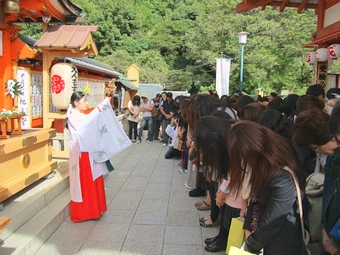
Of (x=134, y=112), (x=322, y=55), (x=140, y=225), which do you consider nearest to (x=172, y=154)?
(x=134, y=112)

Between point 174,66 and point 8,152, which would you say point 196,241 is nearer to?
point 8,152

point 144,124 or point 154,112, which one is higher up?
point 154,112

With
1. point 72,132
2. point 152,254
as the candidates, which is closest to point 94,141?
point 72,132

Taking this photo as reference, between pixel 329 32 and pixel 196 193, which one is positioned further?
pixel 329 32

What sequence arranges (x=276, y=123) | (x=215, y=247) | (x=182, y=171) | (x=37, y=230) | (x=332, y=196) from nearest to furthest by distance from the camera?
(x=332, y=196) → (x=276, y=123) → (x=215, y=247) → (x=37, y=230) → (x=182, y=171)

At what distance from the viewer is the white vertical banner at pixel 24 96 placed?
610 centimetres

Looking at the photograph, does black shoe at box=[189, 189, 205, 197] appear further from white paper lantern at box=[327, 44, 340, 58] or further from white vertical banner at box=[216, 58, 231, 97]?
white vertical banner at box=[216, 58, 231, 97]

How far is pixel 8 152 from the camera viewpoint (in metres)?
3.52

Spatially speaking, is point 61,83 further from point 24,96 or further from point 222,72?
point 222,72

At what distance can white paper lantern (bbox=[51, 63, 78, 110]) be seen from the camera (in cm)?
596

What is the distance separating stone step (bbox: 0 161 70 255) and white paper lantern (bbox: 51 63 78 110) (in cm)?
192

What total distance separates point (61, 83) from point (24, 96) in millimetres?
912

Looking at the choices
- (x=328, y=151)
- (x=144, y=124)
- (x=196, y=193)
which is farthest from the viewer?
(x=144, y=124)

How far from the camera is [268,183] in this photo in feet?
5.89
